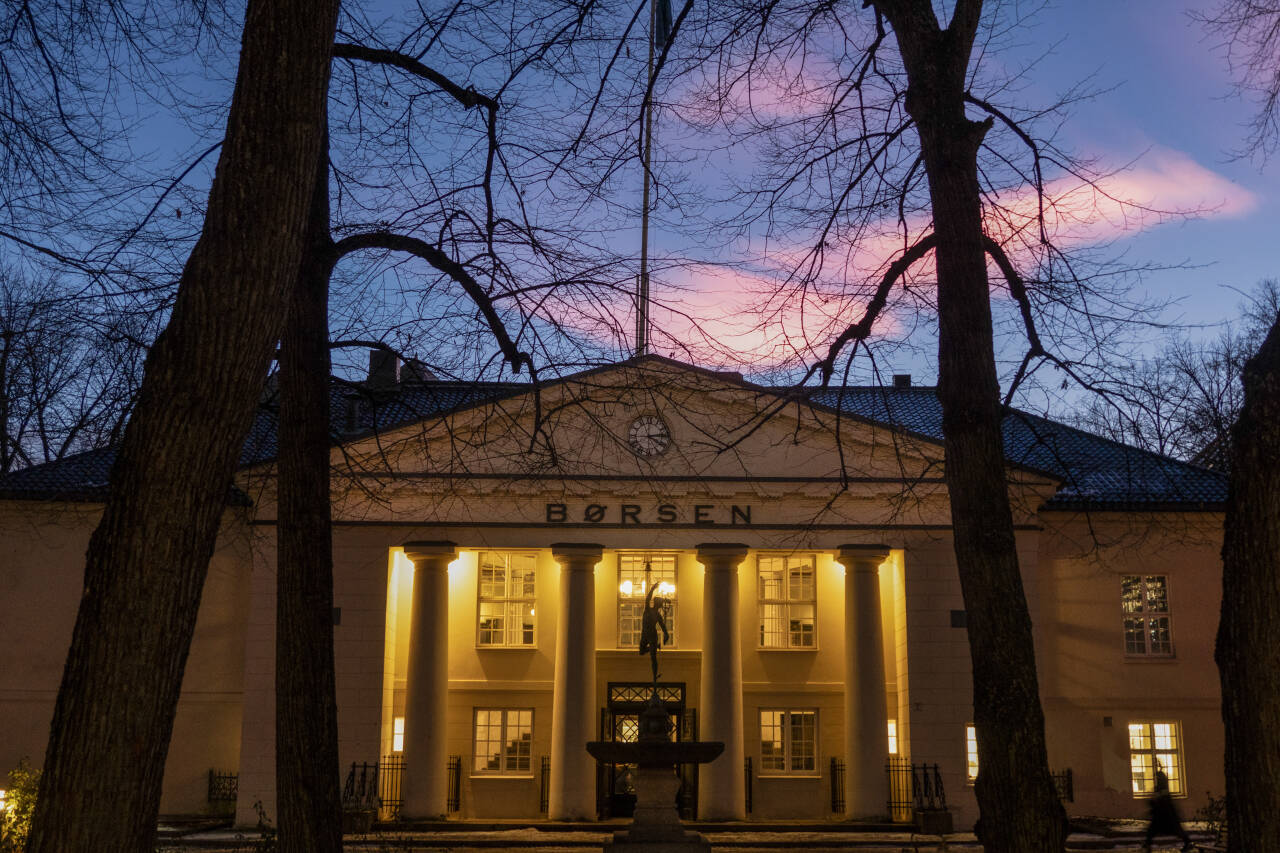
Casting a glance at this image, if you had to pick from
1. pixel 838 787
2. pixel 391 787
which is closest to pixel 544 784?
pixel 391 787

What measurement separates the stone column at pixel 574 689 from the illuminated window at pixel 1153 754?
12063mm

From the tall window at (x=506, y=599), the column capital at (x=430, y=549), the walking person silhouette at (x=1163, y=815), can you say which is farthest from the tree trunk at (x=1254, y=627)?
the tall window at (x=506, y=599)

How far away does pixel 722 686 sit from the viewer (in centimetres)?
2739

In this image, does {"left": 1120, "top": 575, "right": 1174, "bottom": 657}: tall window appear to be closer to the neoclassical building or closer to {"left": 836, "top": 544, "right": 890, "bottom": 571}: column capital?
the neoclassical building

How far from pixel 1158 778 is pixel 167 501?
54.8ft

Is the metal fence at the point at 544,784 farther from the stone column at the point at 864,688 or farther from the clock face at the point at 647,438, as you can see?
the clock face at the point at 647,438

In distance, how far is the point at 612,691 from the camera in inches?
1199

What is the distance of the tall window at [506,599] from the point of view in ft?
101

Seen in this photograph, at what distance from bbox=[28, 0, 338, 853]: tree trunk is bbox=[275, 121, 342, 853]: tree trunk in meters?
3.87

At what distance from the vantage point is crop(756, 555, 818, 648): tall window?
1217 inches

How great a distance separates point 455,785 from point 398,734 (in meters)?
1.74

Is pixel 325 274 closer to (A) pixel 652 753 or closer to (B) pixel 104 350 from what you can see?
(B) pixel 104 350

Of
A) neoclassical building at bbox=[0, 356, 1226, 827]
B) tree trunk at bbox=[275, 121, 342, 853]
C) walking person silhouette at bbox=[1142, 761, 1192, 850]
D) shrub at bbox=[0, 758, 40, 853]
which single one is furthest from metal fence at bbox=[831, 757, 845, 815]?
tree trunk at bbox=[275, 121, 342, 853]

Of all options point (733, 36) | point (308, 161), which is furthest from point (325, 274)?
point (308, 161)
